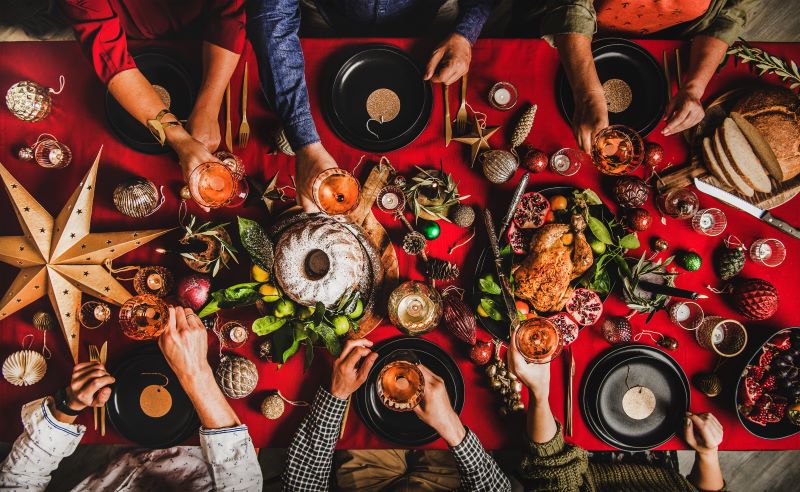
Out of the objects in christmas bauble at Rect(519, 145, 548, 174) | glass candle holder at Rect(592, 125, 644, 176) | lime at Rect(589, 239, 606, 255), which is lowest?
lime at Rect(589, 239, 606, 255)

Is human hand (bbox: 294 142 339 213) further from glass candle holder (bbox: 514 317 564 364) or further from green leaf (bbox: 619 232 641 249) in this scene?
green leaf (bbox: 619 232 641 249)

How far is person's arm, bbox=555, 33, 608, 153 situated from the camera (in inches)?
49.6

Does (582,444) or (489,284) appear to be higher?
(489,284)

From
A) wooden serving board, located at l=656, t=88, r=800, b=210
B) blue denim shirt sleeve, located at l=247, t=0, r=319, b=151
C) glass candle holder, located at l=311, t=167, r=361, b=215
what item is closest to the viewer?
glass candle holder, located at l=311, t=167, r=361, b=215

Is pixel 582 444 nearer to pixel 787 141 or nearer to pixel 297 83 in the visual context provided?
pixel 787 141

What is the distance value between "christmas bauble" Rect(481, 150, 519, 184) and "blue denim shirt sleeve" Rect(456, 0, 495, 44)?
0.43 metres

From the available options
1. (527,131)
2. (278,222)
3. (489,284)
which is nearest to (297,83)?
(278,222)

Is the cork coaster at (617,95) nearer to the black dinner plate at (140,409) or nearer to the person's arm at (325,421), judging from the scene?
the person's arm at (325,421)

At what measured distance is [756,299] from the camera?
Answer: 4.30 feet

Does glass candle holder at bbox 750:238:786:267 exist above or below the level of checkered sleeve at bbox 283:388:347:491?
above

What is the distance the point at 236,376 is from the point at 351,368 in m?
0.36

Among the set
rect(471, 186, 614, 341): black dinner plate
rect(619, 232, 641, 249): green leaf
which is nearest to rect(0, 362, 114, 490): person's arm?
rect(471, 186, 614, 341): black dinner plate

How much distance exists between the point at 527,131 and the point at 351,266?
731 mm

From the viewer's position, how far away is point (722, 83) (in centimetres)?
141
